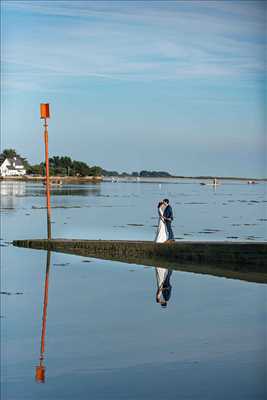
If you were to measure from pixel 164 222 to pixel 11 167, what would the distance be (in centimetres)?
16333

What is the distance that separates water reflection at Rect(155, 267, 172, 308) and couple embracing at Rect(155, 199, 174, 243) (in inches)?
76.0

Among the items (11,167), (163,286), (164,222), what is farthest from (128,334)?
(11,167)

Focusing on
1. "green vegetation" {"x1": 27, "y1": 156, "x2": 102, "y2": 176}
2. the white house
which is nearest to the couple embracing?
the white house

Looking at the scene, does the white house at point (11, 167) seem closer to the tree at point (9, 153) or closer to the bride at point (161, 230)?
the tree at point (9, 153)

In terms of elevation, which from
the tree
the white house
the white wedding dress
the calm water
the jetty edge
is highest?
the tree

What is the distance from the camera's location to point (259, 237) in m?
29.0

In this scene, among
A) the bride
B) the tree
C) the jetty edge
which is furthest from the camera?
the tree

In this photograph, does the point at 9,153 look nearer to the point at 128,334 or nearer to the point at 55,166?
the point at 55,166

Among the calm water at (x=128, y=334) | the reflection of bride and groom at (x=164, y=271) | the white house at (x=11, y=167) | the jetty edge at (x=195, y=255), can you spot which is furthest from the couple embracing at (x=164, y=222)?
the white house at (x=11, y=167)

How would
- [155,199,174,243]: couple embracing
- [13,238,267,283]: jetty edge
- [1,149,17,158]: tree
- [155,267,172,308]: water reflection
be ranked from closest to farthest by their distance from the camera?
[155,267,172,308]: water reflection, [13,238,267,283]: jetty edge, [155,199,174,243]: couple embracing, [1,149,17,158]: tree

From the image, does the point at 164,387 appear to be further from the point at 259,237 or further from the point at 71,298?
the point at 259,237

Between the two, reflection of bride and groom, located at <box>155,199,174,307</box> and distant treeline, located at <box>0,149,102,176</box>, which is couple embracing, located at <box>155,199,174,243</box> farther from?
distant treeline, located at <box>0,149,102,176</box>

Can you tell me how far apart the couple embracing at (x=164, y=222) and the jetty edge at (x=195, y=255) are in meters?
0.52

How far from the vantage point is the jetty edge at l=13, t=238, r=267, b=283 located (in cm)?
1816
